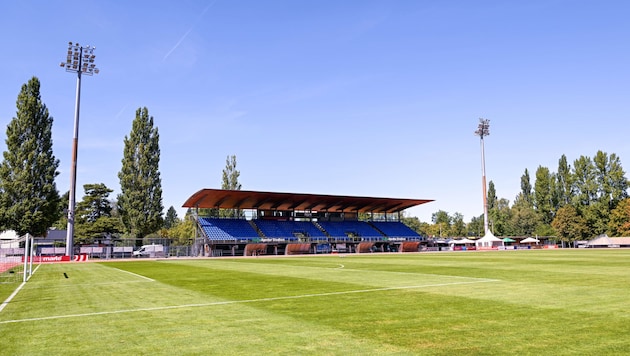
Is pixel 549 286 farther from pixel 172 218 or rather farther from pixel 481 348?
pixel 172 218

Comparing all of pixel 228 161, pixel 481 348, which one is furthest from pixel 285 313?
pixel 228 161

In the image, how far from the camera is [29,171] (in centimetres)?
5753

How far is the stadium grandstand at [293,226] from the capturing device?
64.9 metres

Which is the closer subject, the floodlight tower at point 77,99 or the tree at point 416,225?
the floodlight tower at point 77,99

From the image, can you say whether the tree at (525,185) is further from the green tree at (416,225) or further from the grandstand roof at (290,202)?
the grandstand roof at (290,202)

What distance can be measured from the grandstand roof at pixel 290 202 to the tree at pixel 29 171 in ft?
62.7

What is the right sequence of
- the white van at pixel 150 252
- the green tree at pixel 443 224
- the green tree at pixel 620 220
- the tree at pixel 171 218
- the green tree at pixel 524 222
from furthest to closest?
the tree at pixel 171 218
the green tree at pixel 443 224
the green tree at pixel 524 222
the green tree at pixel 620 220
the white van at pixel 150 252

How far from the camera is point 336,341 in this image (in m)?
7.56

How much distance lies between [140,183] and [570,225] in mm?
93829

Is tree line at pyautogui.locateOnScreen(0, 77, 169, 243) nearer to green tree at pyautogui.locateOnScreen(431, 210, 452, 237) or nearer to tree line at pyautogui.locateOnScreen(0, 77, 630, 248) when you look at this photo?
tree line at pyautogui.locateOnScreen(0, 77, 630, 248)

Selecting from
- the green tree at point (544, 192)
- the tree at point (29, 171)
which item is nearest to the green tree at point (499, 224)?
the green tree at point (544, 192)

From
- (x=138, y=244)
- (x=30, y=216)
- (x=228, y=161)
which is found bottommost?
(x=138, y=244)

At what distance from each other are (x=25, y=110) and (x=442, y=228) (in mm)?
134213

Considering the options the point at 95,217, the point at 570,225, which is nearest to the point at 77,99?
the point at 95,217
